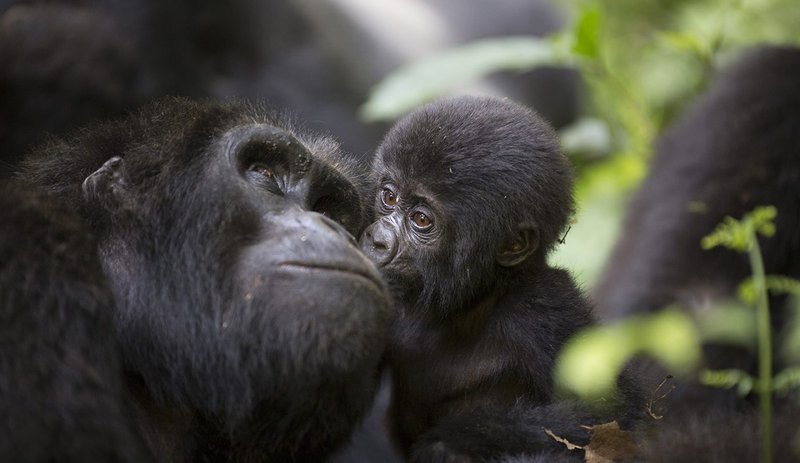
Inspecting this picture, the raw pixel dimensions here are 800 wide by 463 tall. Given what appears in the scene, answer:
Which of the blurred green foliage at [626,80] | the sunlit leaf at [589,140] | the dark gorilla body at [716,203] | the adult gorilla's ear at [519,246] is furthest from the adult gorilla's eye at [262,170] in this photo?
the sunlit leaf at [589,140]

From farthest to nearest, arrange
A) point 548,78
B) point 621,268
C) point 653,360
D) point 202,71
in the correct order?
point 548,78 → point 202,71 → point 621,268 → point 653,360

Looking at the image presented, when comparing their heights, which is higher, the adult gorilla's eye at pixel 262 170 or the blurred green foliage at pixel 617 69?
the blurred green foliage at pixel 617 69

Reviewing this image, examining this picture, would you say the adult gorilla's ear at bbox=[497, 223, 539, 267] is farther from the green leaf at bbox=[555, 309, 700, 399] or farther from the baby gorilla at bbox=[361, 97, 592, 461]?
the green leaf at bbox=[555, 309, 700, 399]

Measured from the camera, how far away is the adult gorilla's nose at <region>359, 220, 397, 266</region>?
8.80 ft

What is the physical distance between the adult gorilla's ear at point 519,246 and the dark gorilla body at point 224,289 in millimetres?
620

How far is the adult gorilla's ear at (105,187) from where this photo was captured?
7.29 ft

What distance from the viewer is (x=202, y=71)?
5.70m

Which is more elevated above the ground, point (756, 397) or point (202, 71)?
point (202, 71)

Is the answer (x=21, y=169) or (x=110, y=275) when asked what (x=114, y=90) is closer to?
(x=21, y=169)

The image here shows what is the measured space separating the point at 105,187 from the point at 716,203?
2.40 metres

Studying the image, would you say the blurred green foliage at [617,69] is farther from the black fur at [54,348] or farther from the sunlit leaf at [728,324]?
the black fur at [54,348]

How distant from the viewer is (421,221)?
275 centimetres

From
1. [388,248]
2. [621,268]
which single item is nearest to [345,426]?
[388,248]

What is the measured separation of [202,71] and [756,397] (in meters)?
3.48
